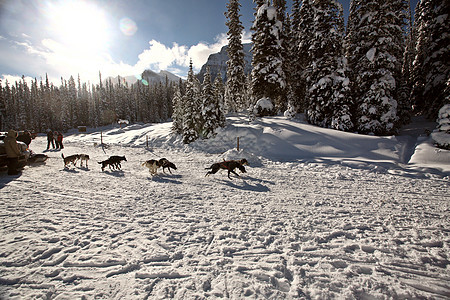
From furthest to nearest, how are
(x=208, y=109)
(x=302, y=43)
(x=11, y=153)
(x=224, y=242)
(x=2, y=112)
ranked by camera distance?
(x=2, y=112)
(x=302, y=43)
(x=208, y=109)
(x=11, y=153)
(x=224, y=242)

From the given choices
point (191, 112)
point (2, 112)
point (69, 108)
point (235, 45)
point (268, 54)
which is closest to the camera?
point (268, 54)

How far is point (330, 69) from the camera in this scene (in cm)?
1772

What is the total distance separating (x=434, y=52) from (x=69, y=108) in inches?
3709

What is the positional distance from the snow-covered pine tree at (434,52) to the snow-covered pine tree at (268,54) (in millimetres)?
13802

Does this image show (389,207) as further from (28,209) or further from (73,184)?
(73,184)

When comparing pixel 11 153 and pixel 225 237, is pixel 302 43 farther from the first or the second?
pixel 11 153

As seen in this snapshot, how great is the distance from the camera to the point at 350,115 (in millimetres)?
17188

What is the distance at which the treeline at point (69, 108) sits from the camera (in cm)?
5900

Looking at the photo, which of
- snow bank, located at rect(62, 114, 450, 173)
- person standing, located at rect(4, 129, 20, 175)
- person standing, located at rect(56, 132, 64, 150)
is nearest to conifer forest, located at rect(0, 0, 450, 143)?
snow bank, located at rect(62, 114, 450, 173)

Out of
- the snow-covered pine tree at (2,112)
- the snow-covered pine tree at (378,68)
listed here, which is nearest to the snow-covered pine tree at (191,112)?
the snow-covered pine tree at (378,68)

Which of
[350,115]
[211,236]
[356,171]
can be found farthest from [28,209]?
[350,115]

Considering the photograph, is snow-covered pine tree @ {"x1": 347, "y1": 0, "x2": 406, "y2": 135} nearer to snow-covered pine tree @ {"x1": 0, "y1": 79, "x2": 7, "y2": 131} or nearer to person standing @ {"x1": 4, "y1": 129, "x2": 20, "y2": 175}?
person standing @ {"x1": 4, "y1": 129, "x2": 20, "y2": 175}

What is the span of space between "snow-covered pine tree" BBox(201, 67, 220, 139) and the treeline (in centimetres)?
5745

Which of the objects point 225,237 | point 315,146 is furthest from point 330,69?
point 225,237
